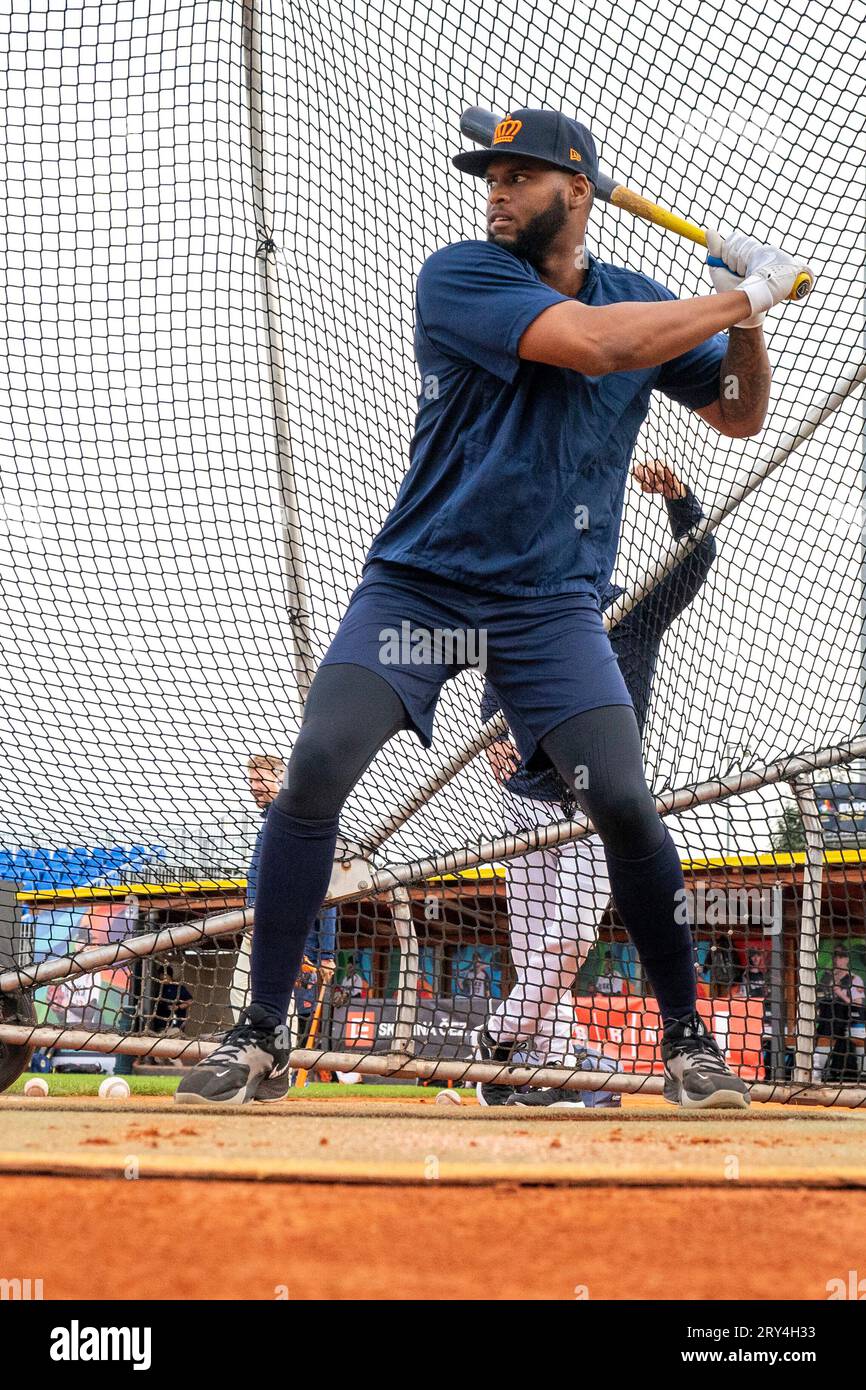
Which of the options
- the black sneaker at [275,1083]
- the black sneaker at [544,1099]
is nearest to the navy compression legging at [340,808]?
the black sneaker at [275,1083]

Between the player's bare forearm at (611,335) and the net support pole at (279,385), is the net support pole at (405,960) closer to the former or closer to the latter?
the net support pole at (279,385)

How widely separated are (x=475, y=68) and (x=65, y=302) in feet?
4.10

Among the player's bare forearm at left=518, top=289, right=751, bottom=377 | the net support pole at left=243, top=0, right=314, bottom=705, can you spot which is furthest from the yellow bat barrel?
the net support pole at left=243, top=0, right=314, bottom=705

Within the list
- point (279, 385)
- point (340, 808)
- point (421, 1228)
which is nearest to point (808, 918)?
point (340, 808)

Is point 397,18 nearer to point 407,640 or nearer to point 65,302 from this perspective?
point 65,302

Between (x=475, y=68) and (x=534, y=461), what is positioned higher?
(x=475, y=68)

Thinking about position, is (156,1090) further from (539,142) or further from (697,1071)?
(539,142)

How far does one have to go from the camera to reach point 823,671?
3572 millimetres

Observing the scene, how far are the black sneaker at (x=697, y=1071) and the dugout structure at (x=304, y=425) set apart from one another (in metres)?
0.96

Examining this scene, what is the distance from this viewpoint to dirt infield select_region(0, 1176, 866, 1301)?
1109 mm

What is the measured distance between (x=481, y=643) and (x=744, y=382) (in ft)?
2.63

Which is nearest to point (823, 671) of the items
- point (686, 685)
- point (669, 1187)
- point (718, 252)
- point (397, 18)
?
point (686, 685)

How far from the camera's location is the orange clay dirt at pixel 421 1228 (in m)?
1.11
